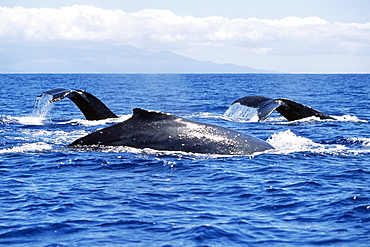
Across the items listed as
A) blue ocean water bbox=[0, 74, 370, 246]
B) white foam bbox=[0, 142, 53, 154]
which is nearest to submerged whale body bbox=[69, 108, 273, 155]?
blue ocean water bbox=[0, 74, 370, 246]

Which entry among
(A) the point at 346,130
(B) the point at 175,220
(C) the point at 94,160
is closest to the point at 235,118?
(A) the point at 346,130

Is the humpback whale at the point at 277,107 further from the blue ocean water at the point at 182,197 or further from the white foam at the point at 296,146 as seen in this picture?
the blue ocean water at the point at 182,197

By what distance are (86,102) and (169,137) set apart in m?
6.77

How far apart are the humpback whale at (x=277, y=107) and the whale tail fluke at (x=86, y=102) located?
449 cm

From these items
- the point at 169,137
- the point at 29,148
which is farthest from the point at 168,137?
the point at 29,148

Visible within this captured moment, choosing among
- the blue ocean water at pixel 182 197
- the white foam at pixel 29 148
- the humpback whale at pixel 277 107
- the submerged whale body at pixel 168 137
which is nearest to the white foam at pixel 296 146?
the blue ocean water at pixel 182 197

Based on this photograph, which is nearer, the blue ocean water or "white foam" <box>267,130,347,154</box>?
the blue ocean water

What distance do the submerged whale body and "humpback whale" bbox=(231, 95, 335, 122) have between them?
294 cm

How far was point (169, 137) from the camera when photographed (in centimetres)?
1170

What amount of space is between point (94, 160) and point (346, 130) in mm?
9353

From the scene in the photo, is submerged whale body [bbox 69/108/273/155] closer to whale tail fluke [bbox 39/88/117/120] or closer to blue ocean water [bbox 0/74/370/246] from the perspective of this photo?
blue ocean water [bbox 0/74/370/246]

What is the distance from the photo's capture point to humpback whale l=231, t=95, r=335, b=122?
1560 cm

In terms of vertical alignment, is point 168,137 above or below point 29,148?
above

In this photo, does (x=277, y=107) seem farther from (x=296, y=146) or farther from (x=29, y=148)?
(x=29, y=148)
